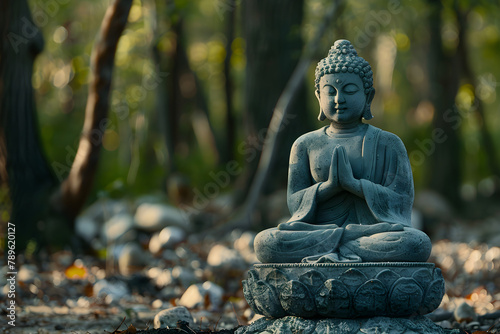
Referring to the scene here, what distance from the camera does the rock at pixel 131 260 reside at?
418 inches

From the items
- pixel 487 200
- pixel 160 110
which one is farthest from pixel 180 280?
pixel 487 200

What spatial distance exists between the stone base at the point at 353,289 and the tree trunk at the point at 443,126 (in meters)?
12.5

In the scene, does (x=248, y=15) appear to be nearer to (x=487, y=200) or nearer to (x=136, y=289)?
(x=136, y=289)

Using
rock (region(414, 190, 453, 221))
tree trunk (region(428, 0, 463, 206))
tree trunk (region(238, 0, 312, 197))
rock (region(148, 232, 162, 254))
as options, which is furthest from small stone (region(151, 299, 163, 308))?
tree trunk (region(428, 0, 463, 206))

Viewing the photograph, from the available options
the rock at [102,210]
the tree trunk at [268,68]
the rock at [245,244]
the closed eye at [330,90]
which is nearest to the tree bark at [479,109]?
the tree trunk at [268,68]

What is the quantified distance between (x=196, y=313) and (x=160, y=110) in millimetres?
9831

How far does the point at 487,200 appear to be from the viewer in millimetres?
19000

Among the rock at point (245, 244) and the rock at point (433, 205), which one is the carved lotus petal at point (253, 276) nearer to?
the rock at point (245, 244)

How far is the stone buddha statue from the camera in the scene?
500 centimetres

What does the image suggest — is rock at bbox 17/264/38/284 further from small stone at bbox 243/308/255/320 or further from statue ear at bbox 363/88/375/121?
statue ear at bbox 363/88/375/121

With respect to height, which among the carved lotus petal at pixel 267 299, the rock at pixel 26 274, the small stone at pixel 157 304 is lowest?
the rock at pixel 26 274

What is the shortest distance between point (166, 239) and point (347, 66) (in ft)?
25.2

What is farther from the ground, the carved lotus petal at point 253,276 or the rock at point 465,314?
the carved lotus petal at point 253,276

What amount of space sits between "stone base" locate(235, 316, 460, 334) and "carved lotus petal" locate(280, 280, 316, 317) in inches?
3.4
